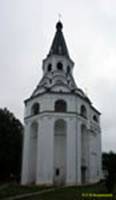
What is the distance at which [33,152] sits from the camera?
35.1 metres

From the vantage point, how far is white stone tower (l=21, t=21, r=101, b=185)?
103 feet

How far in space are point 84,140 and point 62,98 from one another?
261 inches

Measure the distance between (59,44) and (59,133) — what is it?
14.2 meters

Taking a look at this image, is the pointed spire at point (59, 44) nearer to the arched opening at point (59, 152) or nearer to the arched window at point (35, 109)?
the arched window at point (35, 109)

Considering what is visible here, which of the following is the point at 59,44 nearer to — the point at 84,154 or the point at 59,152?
the point at 59,152

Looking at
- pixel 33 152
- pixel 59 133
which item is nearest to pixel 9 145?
pixel 33 152

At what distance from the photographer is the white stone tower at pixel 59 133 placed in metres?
31.3

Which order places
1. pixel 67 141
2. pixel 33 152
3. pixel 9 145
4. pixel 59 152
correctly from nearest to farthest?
1. pixel 67 141
2. pixel 59 152
3. pixel 33 152
4. pixel 9 145

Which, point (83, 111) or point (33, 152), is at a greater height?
point (83, 111)

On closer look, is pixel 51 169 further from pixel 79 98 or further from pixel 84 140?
pixel 79 98

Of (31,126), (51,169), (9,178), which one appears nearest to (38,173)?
(51,169)

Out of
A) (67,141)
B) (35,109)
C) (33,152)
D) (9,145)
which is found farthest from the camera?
(9,145)

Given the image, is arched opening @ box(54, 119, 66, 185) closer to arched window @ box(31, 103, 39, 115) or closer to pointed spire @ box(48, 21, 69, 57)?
arched window @ box(31, 103, 39, 115)

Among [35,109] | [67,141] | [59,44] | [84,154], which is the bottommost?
[84,154]
